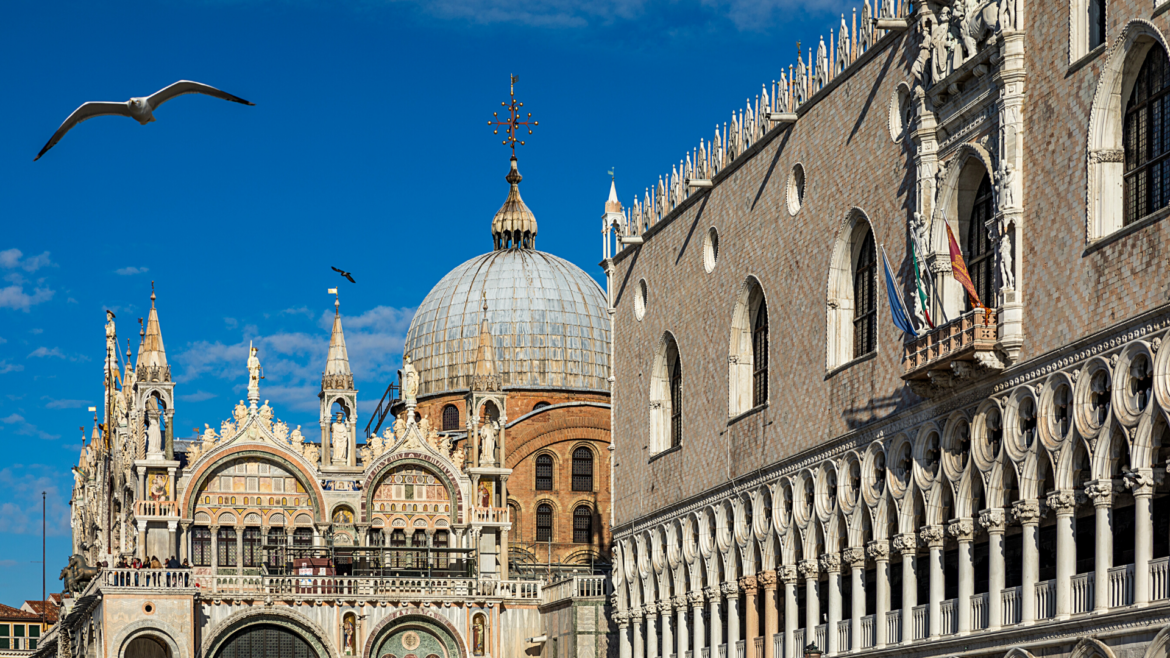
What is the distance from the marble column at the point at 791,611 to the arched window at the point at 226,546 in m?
22.9

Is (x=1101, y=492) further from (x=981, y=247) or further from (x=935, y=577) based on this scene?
(x=981, y=247)

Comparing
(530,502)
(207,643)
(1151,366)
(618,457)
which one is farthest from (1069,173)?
(530,502)

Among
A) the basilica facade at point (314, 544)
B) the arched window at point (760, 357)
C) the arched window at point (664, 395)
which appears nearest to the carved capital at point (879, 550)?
the arched window at point (760, 357)

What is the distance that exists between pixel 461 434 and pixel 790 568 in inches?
1241

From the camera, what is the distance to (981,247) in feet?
101

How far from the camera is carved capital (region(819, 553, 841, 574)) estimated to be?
35.1m

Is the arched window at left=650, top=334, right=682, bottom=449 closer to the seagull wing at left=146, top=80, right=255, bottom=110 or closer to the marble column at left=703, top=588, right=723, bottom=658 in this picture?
the marble column at left=703, top=588, right=723, bottom=658

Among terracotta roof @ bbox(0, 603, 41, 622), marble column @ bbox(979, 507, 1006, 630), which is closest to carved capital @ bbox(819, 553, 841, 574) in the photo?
marble column @ bbox(979, 507, 1006, 630)

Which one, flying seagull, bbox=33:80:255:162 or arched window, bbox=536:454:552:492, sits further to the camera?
arched window, bbox=536:454:552:492

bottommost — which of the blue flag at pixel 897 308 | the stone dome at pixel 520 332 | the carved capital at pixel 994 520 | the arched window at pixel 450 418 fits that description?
the carved capital at pixel 994 520

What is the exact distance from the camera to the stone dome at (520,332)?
70.2 metres

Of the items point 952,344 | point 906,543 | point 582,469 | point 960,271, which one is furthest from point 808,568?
point 582,469

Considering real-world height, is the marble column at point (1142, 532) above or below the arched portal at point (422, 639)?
above

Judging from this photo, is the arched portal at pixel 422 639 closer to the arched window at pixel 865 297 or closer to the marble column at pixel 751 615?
the marble column at pixel 751 615
